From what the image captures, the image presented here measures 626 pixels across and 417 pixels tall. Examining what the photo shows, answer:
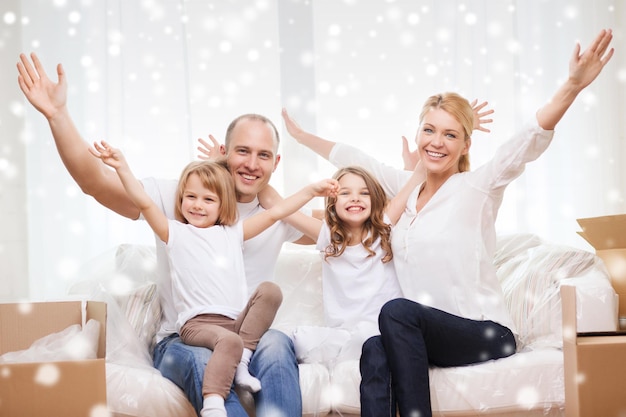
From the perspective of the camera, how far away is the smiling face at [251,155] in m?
1.99

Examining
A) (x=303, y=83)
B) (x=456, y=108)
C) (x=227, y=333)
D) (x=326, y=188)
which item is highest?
(x=303, y=83)

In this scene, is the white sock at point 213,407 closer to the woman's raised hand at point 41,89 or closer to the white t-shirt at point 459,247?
the white t-shirt at point 459,247

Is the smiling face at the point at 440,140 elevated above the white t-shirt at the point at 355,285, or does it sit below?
above

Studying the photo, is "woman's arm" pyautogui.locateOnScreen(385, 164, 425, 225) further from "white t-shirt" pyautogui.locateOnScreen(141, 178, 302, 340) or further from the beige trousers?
the beige trousers

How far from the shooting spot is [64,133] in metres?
1.74

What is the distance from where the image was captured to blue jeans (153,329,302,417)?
156cm

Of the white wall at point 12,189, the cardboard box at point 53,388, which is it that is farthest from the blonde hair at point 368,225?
the white wall at point 12,189

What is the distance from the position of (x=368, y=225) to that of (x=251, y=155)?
39cm

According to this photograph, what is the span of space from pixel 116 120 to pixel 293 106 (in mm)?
668

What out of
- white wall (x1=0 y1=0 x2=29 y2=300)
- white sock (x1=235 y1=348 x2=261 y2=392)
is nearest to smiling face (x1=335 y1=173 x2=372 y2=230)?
white sock (x1=235 y1=348 x2=261 y2=392)

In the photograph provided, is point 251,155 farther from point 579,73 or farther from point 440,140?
point 579,73

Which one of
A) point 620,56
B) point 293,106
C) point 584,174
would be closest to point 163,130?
point 293,106

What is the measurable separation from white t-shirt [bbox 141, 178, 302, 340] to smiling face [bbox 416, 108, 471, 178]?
45cm

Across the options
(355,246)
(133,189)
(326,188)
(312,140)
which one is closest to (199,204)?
(133,189)
